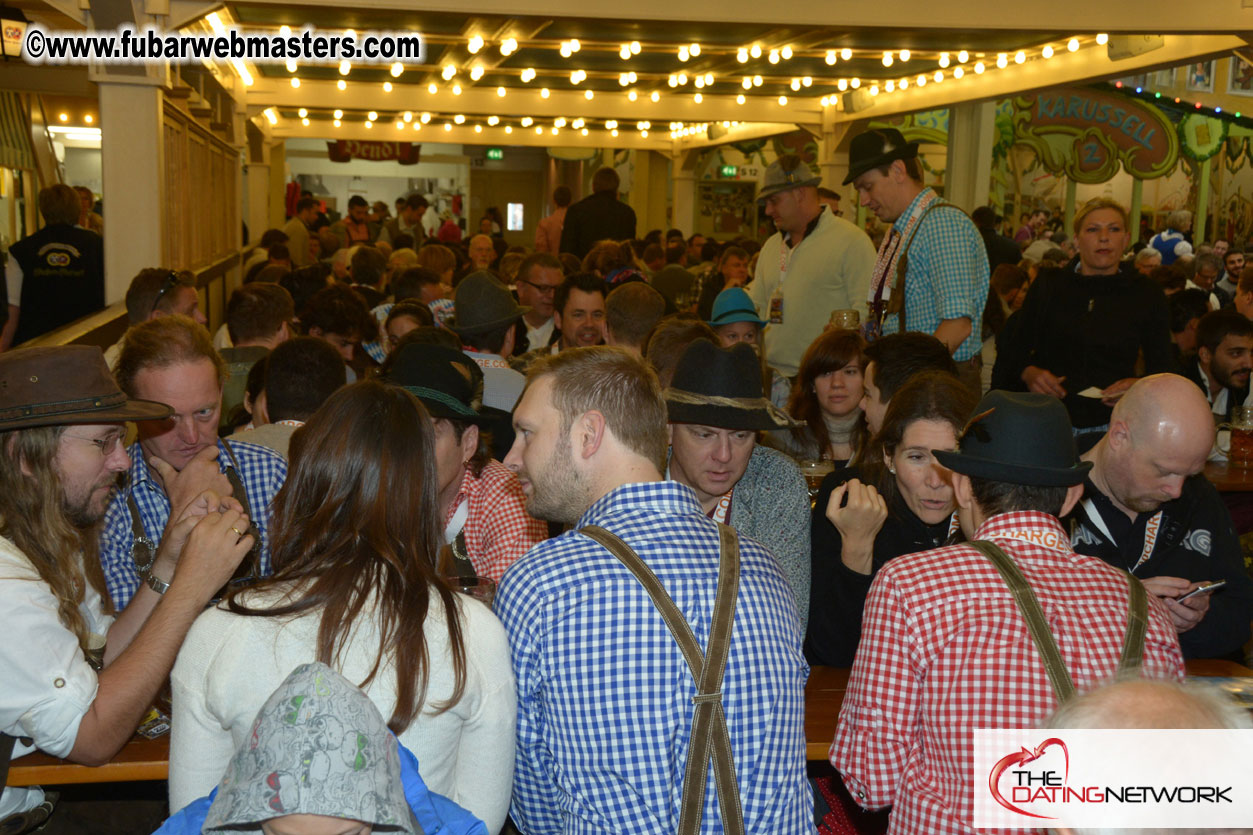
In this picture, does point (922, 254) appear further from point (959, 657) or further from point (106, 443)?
point (106, 443)

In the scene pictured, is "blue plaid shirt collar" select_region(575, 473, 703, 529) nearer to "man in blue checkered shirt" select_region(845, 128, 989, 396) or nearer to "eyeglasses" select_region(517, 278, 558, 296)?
"man in blue checkered shirt" select_region(845, 128, 989, 396)

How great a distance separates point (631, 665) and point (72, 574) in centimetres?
128

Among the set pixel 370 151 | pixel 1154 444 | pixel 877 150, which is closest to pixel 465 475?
pixel 1154 444

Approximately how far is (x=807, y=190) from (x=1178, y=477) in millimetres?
3364

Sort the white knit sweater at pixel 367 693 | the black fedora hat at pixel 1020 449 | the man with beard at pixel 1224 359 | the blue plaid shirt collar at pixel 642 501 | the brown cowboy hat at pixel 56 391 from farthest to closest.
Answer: the man with beard at pixel 1224 359
the brown cowboy hat at pixel 56 391
the black fedora hat at pixel 1020 449
the blue plaid shirt collar at pixel 642 501
the white knit sweater at pixel 367 693

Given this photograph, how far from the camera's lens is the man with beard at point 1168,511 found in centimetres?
291

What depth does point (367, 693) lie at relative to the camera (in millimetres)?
1807

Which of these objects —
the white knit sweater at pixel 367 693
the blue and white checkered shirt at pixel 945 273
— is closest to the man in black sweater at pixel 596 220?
the blue and white checkered shirt at pixel 945 273

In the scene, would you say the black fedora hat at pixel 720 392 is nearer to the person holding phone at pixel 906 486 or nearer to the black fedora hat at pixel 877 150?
the person holding phone at pixel 906 486

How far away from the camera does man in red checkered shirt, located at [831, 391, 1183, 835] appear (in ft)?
6.40

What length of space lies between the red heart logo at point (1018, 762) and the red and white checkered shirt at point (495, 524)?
5.49ft

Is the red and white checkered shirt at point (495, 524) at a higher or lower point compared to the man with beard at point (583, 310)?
lower

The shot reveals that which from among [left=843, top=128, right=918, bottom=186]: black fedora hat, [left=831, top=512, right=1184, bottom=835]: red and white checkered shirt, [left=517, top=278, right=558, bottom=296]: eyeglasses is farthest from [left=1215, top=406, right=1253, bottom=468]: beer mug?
[left=517, top=278, right=558, bottom=296]: eyeglasses

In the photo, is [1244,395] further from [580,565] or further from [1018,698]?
[580,565]
